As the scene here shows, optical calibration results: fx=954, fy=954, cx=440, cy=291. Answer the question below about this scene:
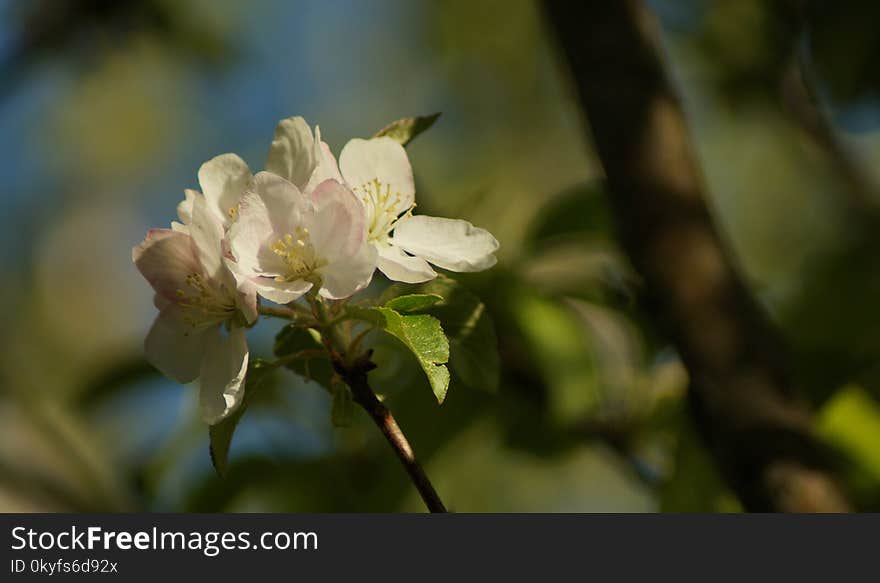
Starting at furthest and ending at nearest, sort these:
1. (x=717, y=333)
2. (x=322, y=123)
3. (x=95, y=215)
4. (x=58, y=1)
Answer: (x=95, y=215), (x=322, y=123), (x=58, y=1), (x=717, y=333)

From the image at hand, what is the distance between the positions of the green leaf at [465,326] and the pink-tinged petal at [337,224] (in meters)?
0.08

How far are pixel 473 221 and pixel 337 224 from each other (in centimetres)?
93

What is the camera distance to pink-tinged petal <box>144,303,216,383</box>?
29.3 inches

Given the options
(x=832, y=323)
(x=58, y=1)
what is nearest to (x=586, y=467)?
(x=832, y=323)

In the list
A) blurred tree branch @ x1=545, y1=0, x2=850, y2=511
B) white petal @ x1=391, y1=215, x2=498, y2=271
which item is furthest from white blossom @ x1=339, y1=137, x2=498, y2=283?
blurred tree branch @ x1=545, y1=0, x2=850, y2=511

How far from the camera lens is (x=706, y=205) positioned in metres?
1.12

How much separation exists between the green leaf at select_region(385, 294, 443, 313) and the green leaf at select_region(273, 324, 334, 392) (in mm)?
88

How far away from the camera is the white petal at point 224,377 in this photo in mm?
681

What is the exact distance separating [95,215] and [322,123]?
1.58 meters

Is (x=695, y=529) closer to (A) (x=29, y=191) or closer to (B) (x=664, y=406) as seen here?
(B) (x=664, y=406)

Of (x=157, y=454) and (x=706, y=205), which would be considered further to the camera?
(x=157, y=454)

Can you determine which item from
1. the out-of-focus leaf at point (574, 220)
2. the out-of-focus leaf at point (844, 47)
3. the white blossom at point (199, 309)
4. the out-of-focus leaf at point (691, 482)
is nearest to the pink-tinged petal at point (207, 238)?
the white blossom at point (199, 309)

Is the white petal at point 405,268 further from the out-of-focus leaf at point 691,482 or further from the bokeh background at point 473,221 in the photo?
the out-of-focus leaf at point 691,482

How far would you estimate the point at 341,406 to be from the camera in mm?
730
